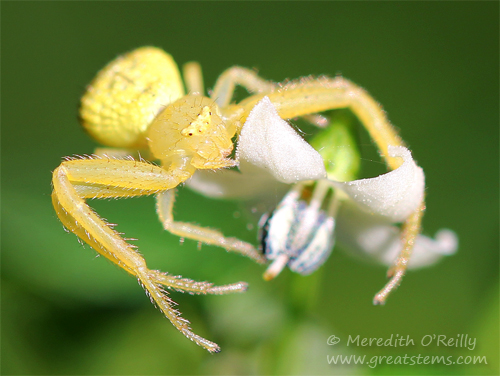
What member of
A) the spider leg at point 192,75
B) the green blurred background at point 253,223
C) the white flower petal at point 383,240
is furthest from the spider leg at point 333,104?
the spider leg at point 192,75

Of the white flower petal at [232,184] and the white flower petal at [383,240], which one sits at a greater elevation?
the white flower petal at [232,184]

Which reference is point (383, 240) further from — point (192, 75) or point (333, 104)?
point (192, 75)

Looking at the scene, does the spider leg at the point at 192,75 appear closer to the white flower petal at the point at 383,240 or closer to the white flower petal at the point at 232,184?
the white flower petal at the point at 232,184

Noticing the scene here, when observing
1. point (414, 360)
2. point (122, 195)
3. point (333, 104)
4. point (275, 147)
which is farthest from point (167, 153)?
point (414, 360)

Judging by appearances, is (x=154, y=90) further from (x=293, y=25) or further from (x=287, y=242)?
(x=293, y=25)

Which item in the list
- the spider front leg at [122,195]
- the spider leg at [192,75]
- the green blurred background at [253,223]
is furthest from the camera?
the spider leg at [192,75]

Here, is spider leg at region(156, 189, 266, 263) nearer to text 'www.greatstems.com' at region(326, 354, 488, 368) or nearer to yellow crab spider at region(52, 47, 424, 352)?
yellow crab spider at region(52, 47, 424, 352)
